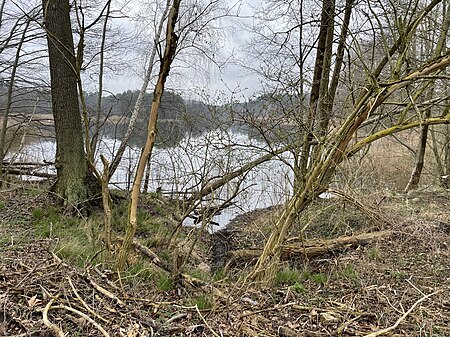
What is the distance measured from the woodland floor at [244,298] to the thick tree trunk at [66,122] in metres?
1.36

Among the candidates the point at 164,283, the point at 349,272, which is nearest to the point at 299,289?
the point at 349,272

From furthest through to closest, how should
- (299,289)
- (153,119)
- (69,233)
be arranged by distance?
(69,233) < (299,289) < (153,119)

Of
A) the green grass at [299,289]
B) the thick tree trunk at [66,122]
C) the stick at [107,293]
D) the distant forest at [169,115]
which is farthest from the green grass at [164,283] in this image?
the thick tree trunk at [66,122]

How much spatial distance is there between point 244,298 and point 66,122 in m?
4.52

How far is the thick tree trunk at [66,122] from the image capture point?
5.96m

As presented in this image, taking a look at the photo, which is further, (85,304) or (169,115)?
(169,115)

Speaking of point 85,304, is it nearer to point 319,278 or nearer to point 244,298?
point 244,298

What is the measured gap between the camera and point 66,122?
6.09 meters

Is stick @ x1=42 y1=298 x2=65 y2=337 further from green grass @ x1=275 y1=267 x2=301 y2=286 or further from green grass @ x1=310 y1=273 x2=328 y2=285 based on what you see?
green grass @ x1=310 y1=273 x2=328 y2=285

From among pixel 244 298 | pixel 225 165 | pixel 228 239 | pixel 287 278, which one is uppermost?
pixel 225 165

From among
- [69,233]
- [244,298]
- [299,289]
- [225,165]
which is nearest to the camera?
[244,298]

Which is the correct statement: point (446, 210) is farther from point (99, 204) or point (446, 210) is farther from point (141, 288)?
point (99, 204)

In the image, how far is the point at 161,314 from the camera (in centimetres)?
270

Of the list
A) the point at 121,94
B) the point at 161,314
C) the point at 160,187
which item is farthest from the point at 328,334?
the point at 121,94
